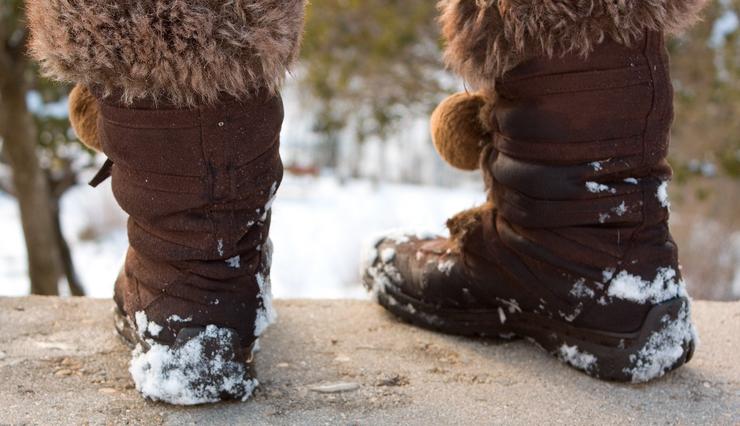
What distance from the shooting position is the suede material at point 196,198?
41.8 inches

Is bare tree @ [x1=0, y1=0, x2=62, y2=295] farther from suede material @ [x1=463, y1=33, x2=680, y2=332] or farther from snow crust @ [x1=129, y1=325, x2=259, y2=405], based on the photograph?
suede material @ [x1=463, y1=33, x2=680, y2=332]

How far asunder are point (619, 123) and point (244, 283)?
0.64m

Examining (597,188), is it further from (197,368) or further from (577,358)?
(197,368)

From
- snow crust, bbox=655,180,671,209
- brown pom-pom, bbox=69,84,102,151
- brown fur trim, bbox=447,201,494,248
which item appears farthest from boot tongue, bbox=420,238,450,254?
brown pom-pom, bbox=69,84,102,151

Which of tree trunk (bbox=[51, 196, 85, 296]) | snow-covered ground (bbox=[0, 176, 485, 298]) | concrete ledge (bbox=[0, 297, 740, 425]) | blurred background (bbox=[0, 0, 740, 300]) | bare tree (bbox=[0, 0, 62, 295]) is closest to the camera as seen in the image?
concrete ledge (bbox=[0, 297, 740, 425])

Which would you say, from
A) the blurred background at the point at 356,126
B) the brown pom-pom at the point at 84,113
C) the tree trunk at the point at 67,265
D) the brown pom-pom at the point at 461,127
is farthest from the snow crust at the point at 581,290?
the tree trunk at the point at 67,265

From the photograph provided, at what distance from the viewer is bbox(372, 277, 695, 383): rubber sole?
1210 mm

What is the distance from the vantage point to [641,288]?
1.22 m

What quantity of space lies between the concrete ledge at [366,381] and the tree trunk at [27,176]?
1986 millimetres

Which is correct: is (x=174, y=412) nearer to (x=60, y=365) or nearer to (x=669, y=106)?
(x=60, y=365)

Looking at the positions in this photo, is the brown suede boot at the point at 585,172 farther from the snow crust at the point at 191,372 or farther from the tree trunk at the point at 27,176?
the tree trunk at the point at 27,176

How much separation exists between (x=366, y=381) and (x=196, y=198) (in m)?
0.42

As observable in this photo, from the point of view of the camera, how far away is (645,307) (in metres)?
1.22

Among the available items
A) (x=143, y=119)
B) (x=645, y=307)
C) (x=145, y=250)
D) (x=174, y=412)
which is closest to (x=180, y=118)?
(x=143, y=119)
